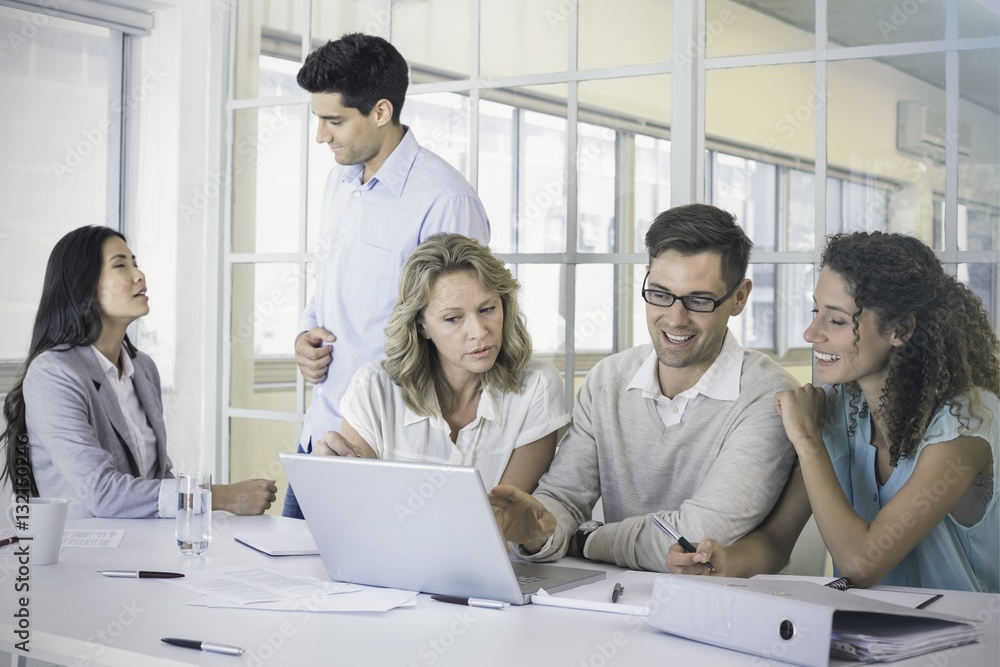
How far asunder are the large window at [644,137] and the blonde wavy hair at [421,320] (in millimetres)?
577

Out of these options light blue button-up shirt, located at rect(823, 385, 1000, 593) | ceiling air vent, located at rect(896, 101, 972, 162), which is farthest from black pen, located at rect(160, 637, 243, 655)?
ceiling air vent, located at rect(896, 101, 972, 162)

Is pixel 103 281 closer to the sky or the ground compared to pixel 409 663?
closer to the sky

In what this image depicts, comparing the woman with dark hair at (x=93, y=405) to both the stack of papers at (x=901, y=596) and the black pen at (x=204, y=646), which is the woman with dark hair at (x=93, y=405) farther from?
the stack of papers at (x=901, y=596)

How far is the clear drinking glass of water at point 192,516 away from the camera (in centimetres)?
184

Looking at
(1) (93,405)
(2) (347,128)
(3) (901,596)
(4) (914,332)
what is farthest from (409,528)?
(2) (347,128)

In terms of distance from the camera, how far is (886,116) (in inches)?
95.7

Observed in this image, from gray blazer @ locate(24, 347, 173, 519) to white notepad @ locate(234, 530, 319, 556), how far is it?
36 centimetres

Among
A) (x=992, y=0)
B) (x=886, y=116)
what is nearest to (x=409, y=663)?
(x=886, y=116)

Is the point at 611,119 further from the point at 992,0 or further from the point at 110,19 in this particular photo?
the point at 110,19

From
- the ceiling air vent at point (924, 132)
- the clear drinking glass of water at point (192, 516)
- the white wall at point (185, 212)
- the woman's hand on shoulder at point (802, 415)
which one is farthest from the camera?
the white wall at point (185, 212)

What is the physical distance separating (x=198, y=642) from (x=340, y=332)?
154cm

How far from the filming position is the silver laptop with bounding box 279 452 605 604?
143cm

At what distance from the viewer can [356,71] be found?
264cm

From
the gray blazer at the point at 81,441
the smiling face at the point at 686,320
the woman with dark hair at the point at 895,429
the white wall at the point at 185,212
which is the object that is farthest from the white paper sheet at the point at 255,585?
the white wall at the point at 185,212
